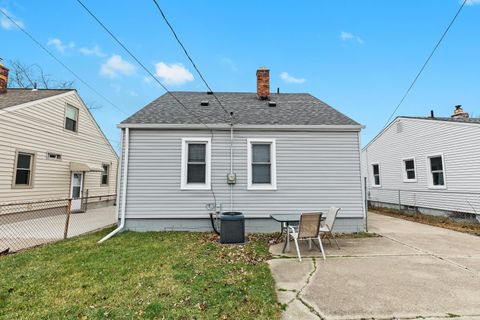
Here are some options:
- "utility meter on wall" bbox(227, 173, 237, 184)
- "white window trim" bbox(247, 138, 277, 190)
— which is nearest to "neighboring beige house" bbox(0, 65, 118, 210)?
"utility meter on wall" bbox(227, 173, 237, 184)

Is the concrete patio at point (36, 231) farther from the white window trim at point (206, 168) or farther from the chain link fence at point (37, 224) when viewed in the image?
the white window trim at point (206, 168)

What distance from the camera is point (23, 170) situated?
10.1 m

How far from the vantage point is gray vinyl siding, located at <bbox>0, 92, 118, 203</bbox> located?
936cm

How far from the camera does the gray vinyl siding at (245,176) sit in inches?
311

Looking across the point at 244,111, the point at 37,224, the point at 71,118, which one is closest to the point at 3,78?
the point at 71,118

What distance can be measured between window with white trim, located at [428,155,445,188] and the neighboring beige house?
56.6 feet

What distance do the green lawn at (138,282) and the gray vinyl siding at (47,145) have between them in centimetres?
565

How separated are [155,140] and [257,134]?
344cm

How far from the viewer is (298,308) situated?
3.16 m

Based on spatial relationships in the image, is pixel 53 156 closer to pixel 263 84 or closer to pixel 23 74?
pixel 263 84

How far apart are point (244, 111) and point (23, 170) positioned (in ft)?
31.3

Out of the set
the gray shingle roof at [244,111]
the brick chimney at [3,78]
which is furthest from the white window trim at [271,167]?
the brick chimney at [3,78]

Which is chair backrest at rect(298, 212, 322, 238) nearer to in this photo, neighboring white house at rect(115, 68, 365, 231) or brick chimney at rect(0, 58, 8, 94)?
neighboring white house at rect(115, 68, 365, 231)

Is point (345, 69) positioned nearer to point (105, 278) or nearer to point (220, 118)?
point (220, 118)
